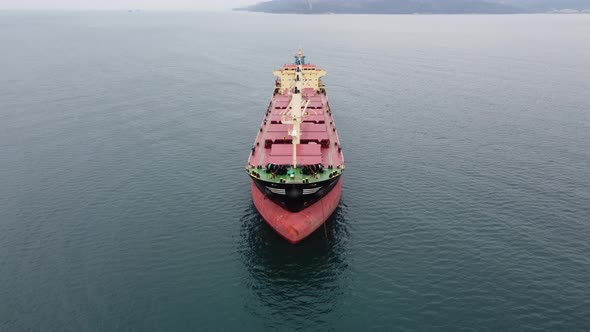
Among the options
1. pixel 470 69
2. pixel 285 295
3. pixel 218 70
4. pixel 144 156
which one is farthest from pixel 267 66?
pixel 285 295

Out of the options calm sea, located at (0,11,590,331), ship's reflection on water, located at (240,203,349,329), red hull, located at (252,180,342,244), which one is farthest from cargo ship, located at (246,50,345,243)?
calm sea, located at (0,11,590,331)

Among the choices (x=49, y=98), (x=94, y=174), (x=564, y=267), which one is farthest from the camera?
(x=49, y=98)

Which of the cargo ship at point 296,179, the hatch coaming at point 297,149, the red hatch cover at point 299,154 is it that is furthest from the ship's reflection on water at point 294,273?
the red hatch cover at point 299,154

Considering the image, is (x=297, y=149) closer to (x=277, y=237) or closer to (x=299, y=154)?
(x=299, y=154)

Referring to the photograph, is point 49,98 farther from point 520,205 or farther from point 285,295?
point 520,205

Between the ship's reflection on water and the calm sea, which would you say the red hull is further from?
the calm sea

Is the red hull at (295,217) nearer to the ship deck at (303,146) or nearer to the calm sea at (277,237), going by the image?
the calm sea at (277,237)
